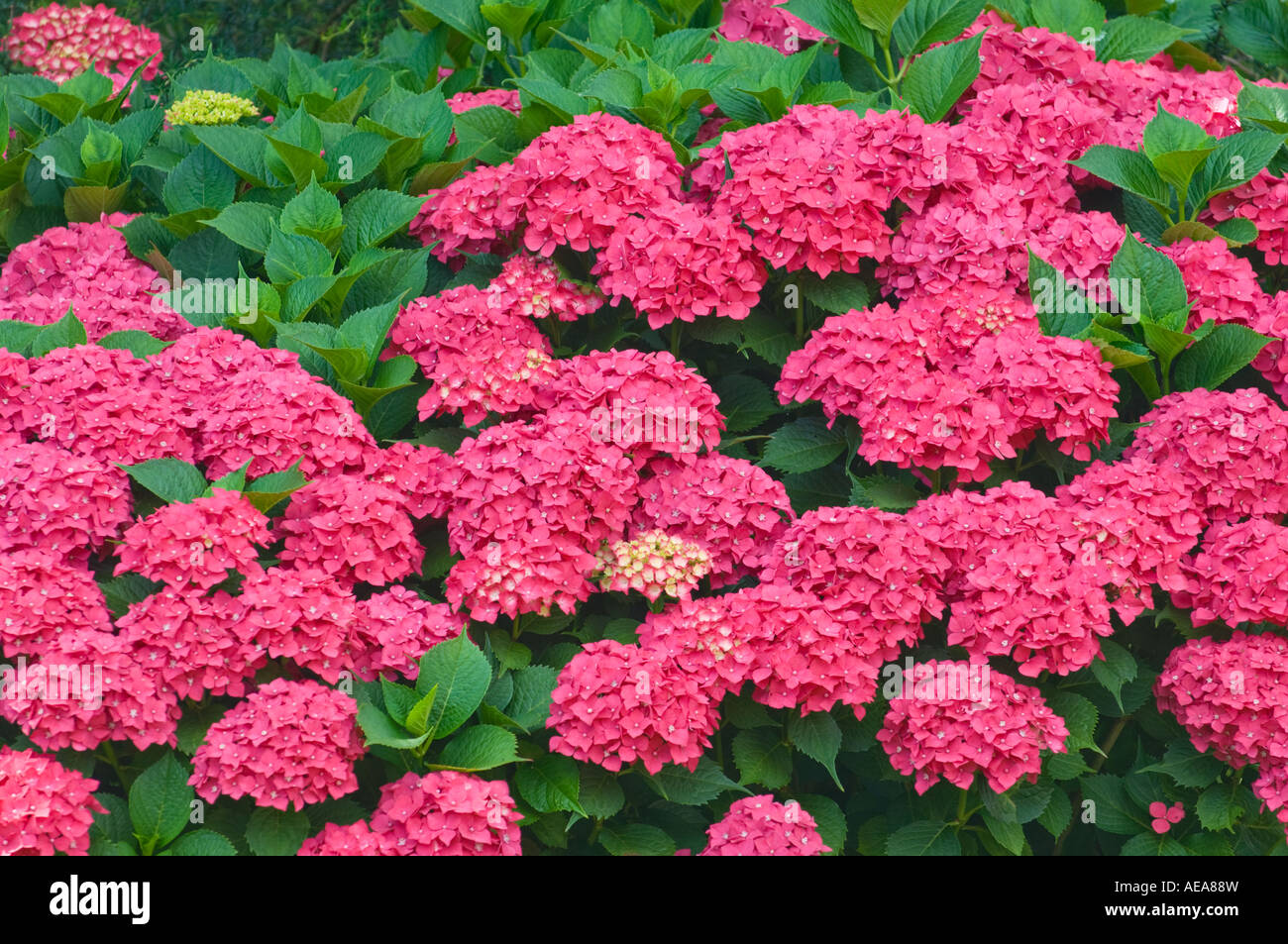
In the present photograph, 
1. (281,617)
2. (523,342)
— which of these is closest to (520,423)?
(523,342)

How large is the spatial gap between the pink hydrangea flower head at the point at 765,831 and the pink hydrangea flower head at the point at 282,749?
33.5 inches

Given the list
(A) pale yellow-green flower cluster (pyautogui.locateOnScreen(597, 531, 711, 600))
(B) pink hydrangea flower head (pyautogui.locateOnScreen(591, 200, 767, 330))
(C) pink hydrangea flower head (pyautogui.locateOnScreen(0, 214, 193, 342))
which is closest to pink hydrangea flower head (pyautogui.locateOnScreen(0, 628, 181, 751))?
(A) pale yellow-green flower cluster (pyautogui.locateOnScreen(597, 531, 711, 600))

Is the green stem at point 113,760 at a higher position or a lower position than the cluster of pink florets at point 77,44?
lower

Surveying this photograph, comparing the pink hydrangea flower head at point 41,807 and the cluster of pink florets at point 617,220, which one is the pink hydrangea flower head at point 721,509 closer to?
the cluster of pink florets at point 617,220

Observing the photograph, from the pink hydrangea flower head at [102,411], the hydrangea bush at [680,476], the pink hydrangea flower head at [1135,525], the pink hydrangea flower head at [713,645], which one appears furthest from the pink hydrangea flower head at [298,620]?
the pink hydrangea flower head at [1135,525]

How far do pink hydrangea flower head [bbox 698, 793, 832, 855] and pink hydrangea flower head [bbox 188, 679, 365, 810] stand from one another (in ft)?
2.79

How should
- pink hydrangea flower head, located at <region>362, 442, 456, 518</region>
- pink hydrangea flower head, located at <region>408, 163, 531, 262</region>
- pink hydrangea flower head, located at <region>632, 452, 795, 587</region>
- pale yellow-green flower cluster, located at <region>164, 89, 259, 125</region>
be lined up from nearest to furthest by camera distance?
1. pink hydrangea flower head, located at <region>632, 452, 795, 587</region>
2. pink hydrangea flower head, located at <region>362, 442, 456, 518</region>
3. pink hydrangea flower head, located at <region>408, 163, 531, 262</region>
4. pale yellow-green flower cluster, located at <region>164, 89, 259, 125</region>

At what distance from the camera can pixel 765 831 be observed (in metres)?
3.41

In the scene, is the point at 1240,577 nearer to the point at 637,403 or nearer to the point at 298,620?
the point at 637,403

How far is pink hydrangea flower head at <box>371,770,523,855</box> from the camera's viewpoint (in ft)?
10.7

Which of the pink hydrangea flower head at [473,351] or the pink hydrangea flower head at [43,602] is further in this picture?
the pink hydrangea flower head at [473,351]

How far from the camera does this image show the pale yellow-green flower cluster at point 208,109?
17.0 ft

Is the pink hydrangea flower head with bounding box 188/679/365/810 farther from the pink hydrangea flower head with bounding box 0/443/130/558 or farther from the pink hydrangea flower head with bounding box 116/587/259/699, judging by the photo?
the pink hydrangea flower head with bounding box 0/443/130/558

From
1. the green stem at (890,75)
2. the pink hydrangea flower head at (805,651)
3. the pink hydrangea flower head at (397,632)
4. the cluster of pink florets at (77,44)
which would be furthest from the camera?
the cluster of pink florets at (77,44)
